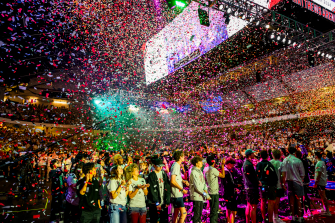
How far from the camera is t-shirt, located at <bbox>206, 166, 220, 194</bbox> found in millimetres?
3838

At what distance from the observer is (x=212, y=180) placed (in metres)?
3.88

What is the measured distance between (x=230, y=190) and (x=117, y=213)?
2.21 m

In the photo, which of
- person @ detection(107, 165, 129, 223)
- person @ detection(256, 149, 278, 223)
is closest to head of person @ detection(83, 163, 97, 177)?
person @ detection(107, 165, 129, 223)

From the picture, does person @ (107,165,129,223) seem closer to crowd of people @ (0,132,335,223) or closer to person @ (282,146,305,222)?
crowd of people @ (0,132,335,223)

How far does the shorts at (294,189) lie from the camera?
420 cm

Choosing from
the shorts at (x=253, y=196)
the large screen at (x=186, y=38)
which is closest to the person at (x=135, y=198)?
the shorts at (x=253, y=196)

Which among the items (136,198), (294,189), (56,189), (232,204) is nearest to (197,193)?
(232,204)

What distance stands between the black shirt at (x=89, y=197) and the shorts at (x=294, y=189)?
3.88m

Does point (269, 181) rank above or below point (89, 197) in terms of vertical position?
below

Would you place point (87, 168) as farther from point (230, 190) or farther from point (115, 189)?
point (230, 190)

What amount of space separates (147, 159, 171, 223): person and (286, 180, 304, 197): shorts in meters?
2.67

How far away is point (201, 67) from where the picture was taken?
15.9 metres

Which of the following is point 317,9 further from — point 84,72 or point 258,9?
point 84,72

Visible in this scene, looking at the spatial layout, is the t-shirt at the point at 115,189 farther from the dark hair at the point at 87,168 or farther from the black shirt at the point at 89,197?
the dark hair at the point at 87,168
